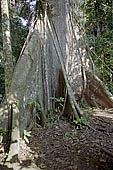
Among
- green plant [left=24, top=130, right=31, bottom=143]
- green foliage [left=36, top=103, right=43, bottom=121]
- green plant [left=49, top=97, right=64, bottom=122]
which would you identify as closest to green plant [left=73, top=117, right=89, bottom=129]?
green plant [left=49, top=97, right=64, bottom=122]

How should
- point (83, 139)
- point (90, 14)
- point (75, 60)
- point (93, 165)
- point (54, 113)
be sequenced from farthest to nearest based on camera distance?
1. point (90, 14)
2. point (75, 60)
3. point (54, 113)
4. point (83, 139)
5. point (93, 165)

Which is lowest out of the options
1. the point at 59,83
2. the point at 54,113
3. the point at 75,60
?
the point at 54,113

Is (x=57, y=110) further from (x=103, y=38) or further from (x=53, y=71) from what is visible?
(x=103, y=38)

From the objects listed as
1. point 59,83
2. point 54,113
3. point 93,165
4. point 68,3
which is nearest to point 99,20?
point 68,3

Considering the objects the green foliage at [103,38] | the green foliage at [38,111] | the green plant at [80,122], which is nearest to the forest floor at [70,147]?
the green plant at [80,122]

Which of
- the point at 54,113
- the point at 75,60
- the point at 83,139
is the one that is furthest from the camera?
the point at 75,60

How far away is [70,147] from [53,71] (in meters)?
1.73

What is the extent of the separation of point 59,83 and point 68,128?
1.06 metres

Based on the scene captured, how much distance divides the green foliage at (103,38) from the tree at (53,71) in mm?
775

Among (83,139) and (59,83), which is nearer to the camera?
(83,139)

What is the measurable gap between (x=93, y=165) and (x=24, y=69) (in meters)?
1.93

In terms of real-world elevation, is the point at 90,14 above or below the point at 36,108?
above

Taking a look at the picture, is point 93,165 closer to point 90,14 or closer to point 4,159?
point 4,159

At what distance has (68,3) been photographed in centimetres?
464
